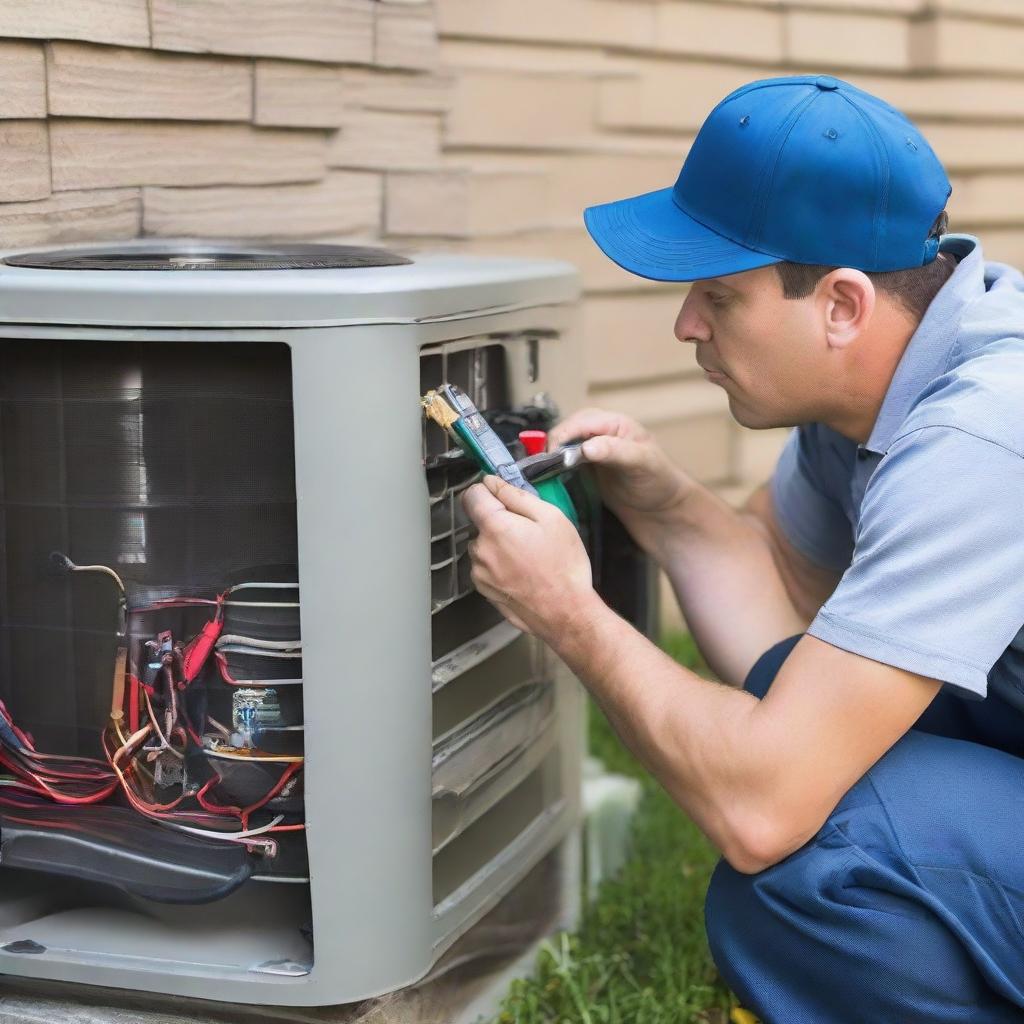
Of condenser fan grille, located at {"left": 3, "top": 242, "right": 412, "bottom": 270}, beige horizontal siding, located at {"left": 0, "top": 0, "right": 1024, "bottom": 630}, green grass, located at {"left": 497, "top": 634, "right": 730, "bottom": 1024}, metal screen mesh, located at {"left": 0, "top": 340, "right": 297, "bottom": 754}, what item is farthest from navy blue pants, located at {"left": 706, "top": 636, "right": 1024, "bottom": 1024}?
beige horizontal siding, located at {"left": 0, "top": 0, "right": 1024, "bottom": 630}

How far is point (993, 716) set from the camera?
6.15ft

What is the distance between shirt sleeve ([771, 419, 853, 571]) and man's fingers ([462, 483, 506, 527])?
696mm

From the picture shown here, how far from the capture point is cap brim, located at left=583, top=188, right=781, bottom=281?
5.71 feet

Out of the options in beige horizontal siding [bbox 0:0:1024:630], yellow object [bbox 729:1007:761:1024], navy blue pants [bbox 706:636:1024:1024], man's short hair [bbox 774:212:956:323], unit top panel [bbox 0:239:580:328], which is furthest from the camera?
beige horizontal siding [bbox 0:0:1024:630]

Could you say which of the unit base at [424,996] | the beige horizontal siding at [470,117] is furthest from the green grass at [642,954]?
the beige horizontal siding at [470,117]

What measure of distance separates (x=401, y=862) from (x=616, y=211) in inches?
34.4

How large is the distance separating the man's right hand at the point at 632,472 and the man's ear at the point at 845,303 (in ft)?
1.20

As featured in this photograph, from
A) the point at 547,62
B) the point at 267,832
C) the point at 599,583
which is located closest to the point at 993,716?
the point at 599,583

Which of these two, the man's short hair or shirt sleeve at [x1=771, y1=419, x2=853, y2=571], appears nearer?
the man's short hair

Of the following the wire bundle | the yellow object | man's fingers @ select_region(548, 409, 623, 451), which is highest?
man's fingers @ select_region(548, 409, 623, 451)

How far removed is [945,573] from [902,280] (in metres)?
0.42

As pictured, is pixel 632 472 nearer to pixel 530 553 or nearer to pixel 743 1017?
pixel 530 553

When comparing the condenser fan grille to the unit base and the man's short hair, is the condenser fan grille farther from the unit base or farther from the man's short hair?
the unit base

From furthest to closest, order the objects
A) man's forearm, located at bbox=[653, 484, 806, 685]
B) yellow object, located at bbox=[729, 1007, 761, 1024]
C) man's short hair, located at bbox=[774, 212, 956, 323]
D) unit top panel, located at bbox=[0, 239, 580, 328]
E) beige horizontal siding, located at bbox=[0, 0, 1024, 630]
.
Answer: man's forearm, located at bbox=[653, 484, 806, 685] → beige horizontal siding, located at bbox=[0, 0, 1024, 630] → yellow object, located at bbox=[729, 1007, 761, 1024] → man's short hair, located at bbox=[774, 212, 956, 323] → unit top panel, located at bbox=[0, 239, 580, 328]
